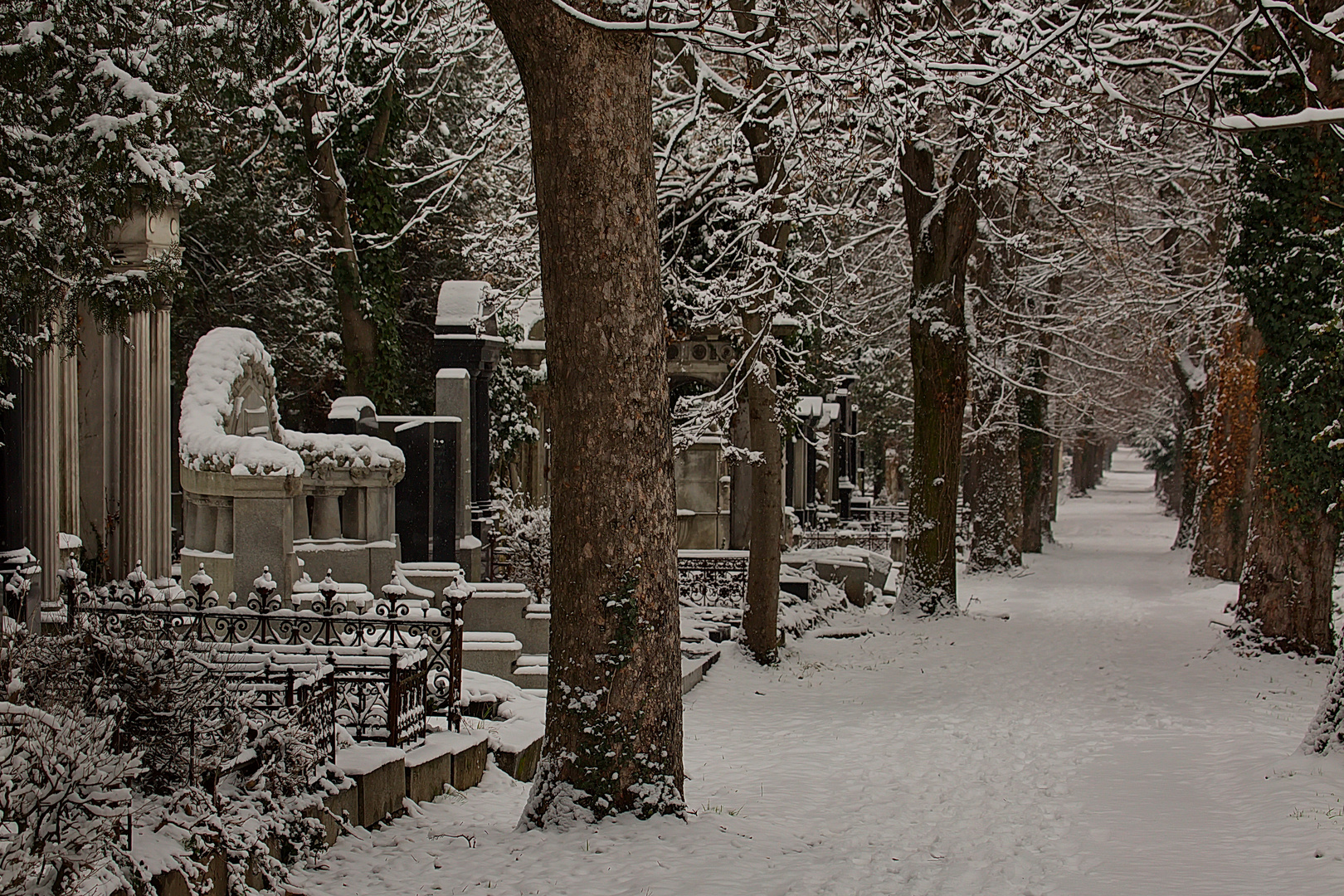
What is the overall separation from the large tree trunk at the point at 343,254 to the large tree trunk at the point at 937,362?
869 cm

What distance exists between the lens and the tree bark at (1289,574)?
13820 mm

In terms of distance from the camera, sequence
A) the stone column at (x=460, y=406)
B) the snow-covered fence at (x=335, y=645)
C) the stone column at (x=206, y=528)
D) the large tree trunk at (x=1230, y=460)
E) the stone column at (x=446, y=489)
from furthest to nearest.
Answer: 1. the large tree trunk at (x=1230, y=460)
2. the stone column at (x=460, y=406)
3. the stone column at (x=446, y=489)
4. the stone column at (x=206, y=528)
5. the snow-covered fence at (x=335, y=645)

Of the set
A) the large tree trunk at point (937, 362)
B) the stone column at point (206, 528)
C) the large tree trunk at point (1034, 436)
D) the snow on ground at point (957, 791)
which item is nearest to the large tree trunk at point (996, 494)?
the large tree trunk at point (1034, 436)

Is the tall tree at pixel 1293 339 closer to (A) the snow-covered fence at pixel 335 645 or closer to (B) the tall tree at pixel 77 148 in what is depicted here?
(A) the snow-covered fence at pixel 335 645

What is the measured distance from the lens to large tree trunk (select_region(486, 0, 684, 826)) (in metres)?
6.51

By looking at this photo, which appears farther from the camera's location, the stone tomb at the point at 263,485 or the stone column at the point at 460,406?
the stone column at the point at 460,406

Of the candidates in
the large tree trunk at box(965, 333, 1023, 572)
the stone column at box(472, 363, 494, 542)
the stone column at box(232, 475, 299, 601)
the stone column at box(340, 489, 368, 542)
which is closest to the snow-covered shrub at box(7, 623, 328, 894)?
the stone column at box(232, 475, 299, 601)

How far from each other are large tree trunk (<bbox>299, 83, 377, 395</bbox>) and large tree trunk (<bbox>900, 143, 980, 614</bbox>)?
8.69 m

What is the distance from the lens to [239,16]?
8.26 m

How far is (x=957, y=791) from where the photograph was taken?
8.73 meters

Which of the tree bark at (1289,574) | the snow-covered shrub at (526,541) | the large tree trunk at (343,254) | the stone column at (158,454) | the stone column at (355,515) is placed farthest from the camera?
the large tree trunk at (343,254)

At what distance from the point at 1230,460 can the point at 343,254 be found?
14609 mm

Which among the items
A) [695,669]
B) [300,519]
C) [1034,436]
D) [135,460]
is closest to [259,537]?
[300,519]

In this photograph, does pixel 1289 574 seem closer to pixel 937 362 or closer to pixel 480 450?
pixel 937 362
